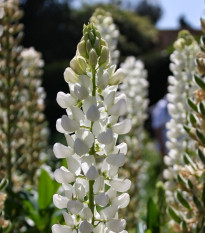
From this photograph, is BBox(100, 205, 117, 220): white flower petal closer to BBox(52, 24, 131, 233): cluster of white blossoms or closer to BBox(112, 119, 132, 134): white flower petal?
BBox(52, 24, 131, 233): cluster of white blossoms

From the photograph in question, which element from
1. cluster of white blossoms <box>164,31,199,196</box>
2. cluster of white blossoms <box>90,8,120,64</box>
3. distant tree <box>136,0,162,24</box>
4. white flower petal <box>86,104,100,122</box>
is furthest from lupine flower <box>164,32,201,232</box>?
distant tree <box>136,0,162,24</box>

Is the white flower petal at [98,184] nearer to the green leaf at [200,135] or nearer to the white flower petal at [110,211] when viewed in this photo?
the white flower petal at [110,211]

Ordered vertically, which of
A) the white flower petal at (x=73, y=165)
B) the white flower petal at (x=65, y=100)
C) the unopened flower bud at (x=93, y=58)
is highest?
the unopened flower bud at (x=93, y=58)

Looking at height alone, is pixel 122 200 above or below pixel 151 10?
below

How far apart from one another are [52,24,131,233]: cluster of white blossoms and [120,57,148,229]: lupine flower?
1.18 metres

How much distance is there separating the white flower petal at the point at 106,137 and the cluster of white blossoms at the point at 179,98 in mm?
684

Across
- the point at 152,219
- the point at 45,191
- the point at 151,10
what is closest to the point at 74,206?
the point at 152,219

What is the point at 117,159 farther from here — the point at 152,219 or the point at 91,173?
the point at 152,219

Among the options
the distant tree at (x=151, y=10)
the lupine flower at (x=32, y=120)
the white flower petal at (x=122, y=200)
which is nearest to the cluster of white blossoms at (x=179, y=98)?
the white flower petal at (x=122, y=200)

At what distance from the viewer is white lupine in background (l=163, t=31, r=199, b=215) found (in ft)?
4.69

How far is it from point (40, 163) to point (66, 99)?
1.41 meters

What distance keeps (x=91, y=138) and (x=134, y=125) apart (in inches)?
64.9

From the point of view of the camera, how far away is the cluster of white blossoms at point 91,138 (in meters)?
0.77

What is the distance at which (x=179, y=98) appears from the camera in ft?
4.95
